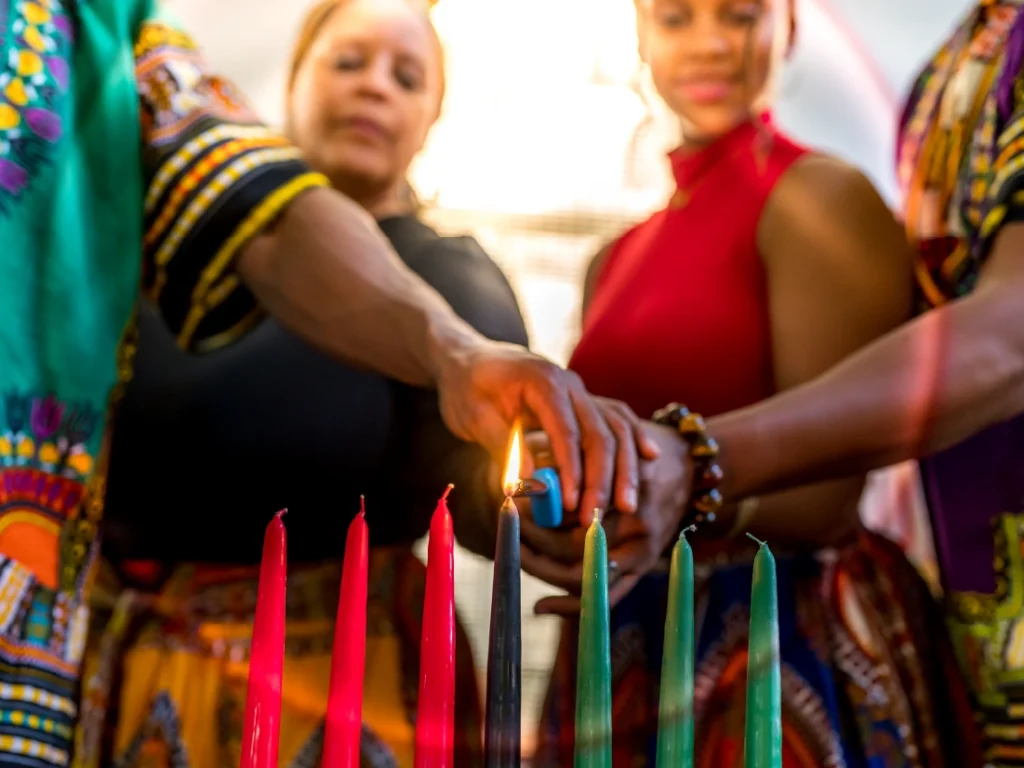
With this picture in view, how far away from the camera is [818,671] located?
0.55 metres

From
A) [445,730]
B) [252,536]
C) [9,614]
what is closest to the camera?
[445,730]

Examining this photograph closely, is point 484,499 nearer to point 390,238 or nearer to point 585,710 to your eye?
point 390,238

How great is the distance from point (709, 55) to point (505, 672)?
0.50 metres

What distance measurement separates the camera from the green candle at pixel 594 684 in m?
0.31

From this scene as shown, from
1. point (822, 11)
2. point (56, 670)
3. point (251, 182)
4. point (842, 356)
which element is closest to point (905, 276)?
point (842, 356)

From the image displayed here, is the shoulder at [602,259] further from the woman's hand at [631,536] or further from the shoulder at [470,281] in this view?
the woman's hand at [631,536]

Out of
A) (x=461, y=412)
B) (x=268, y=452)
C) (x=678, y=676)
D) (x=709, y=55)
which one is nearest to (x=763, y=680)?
(x=678, y=676)

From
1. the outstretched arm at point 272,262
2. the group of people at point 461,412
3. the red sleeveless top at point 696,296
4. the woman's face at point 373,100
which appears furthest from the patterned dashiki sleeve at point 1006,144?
the woman's face at point 373,100

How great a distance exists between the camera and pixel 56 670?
48 cm

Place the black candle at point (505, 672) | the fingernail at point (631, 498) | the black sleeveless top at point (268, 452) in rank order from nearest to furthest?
1. the black candle at point (505, 672)
2. the fingernail at point (631, 498)
3. the black sleeveless top at point (268, 452)

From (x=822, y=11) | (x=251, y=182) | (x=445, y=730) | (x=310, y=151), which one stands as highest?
(x=822, y=11)

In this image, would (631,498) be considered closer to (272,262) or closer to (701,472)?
(701,472)

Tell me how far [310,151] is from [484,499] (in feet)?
0.89

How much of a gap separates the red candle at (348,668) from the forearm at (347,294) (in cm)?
25
